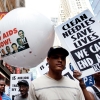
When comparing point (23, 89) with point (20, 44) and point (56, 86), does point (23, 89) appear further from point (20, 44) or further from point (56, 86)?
point (56, 86)

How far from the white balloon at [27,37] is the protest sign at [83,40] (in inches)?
10.6

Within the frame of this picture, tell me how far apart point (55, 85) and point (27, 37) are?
122cm

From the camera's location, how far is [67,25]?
276 cm

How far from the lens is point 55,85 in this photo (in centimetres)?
181

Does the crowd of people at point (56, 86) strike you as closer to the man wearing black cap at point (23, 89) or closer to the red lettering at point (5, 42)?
the red lettering at point (5, 42)

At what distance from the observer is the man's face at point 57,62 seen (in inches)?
72.7

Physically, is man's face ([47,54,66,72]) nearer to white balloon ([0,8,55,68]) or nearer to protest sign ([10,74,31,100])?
white balloon ([0,8,55,68])

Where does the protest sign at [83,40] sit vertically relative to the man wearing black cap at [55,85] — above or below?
above

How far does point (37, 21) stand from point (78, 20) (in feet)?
2.18

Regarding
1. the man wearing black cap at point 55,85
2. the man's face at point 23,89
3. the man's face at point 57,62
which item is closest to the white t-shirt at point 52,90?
the man wearing black cap at point 55,85

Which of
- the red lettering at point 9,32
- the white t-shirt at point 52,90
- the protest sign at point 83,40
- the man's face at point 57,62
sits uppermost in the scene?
the red lettering at point 9,32

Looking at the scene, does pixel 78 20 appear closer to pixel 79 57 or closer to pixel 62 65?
pixel 79 57

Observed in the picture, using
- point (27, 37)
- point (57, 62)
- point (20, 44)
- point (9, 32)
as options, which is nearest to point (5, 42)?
point (9, 32)

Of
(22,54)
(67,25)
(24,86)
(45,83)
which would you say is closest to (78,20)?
(67,25)
